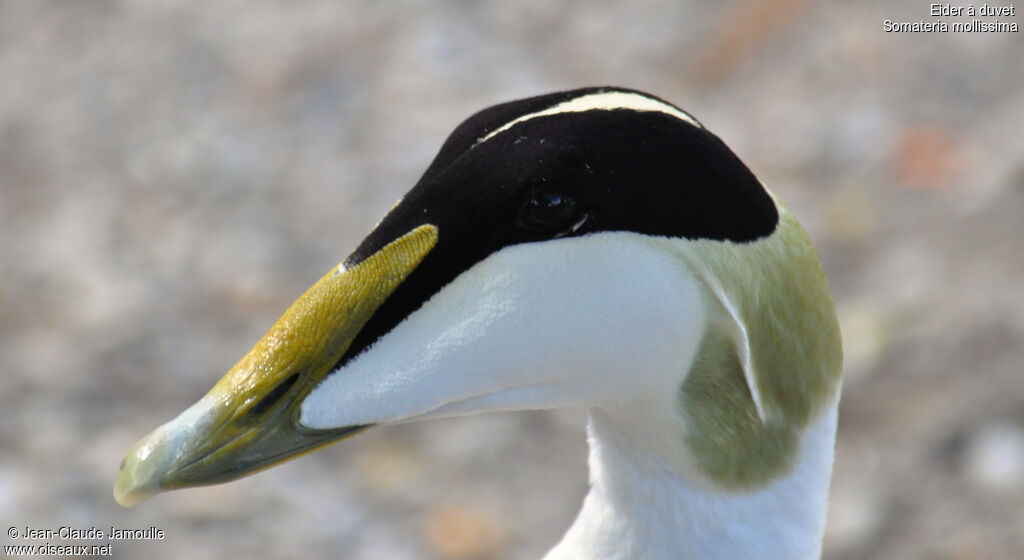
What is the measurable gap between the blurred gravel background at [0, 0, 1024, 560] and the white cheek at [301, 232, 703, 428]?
5.59ft

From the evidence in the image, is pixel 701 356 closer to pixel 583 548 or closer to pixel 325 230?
pixel 583 548

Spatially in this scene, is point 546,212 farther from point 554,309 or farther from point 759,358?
point 759,358

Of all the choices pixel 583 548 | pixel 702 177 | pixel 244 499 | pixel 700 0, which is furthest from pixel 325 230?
pixel 702 177

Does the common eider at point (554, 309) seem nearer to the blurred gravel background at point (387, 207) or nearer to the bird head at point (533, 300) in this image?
the bird head at point (533, 300)

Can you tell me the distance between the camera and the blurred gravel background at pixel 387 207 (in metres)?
3.00

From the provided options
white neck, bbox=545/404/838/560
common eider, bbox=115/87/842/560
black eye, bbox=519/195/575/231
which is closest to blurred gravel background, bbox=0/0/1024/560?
white neck, bbox=545/404/838/560

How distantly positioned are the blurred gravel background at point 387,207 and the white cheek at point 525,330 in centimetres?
170

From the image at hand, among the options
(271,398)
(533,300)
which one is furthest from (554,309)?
(271,398)

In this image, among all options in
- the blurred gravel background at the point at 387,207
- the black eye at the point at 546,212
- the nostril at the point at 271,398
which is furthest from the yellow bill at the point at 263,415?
the blurred gravel background at the point at 387,207

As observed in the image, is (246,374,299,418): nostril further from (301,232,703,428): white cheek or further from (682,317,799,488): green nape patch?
(682,317,799,488): green nape patch

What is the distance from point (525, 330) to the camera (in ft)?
4.29

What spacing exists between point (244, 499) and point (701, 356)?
2026 mm

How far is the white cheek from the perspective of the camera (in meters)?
1.30

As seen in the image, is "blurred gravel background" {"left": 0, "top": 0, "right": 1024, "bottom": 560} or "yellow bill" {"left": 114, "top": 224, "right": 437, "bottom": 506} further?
"blurred gravel background" {"left": 0, "top": 0, "right": 1024, "bottom": 560}
